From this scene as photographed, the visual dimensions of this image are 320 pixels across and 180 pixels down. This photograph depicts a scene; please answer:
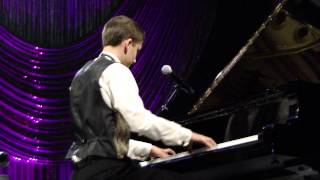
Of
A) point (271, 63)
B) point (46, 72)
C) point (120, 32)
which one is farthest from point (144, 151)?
point (46, 72)

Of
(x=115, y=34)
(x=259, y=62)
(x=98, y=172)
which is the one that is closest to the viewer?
(x=98, y=172)

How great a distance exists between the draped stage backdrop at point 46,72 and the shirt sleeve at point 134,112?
9.52 ft

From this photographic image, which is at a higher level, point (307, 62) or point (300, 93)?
point (307, 62)

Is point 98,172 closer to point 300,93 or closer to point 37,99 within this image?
point 300,93

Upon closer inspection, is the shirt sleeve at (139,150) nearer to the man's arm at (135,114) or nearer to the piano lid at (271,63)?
the man's arm at (135,114)

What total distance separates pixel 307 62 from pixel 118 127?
52.3 inches

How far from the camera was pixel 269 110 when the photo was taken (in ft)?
9.61

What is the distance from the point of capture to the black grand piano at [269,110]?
2.77 m

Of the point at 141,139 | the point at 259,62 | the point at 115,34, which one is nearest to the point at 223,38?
the point at 259,62

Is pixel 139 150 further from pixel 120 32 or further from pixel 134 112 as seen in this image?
pixel 120 32

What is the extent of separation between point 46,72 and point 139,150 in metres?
2.88

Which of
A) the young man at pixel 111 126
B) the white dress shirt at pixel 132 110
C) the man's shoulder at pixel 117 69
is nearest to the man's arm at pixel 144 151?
the young man at pixel 111 126

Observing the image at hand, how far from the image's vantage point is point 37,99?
565 cm

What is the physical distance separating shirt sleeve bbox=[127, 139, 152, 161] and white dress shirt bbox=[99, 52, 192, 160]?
27 cm
